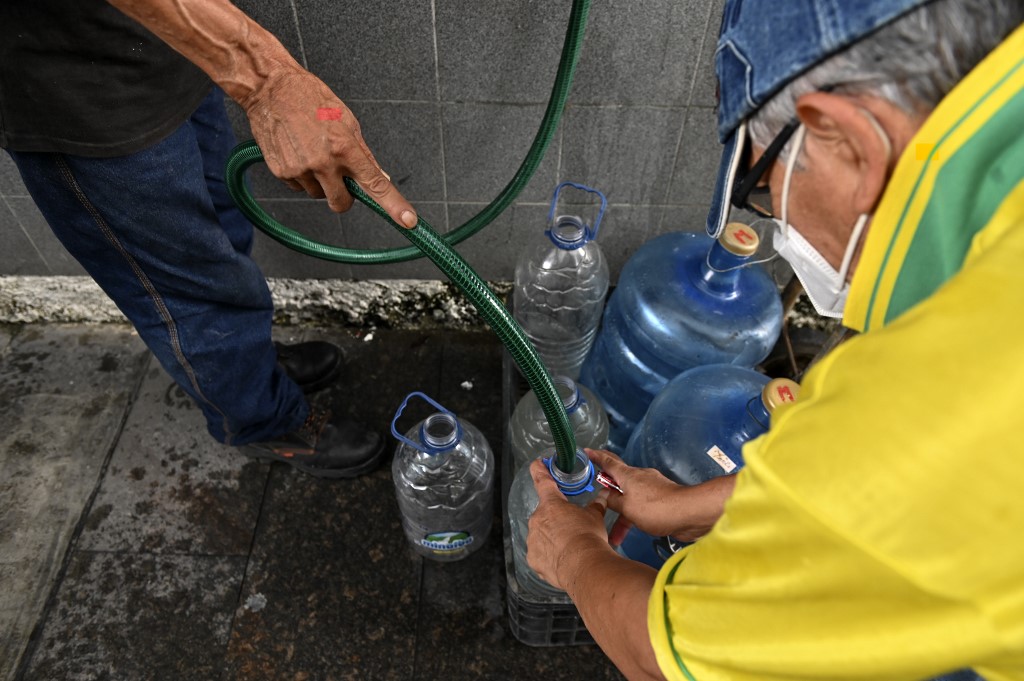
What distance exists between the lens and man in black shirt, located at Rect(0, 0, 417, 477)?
3.65 ft

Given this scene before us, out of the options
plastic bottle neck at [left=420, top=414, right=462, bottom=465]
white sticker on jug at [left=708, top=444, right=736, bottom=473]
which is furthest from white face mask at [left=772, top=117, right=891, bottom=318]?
plastic bottle neck at [left=420, top=414, right=462, bottom=465]

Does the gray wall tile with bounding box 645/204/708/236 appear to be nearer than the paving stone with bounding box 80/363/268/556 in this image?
No

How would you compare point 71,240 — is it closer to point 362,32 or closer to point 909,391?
point 362,32

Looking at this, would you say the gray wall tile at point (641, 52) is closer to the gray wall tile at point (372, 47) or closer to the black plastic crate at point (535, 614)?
the gray wall tile at point (372, 47)

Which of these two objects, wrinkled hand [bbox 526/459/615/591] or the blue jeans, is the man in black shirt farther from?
wrinkled hand [bbox 526/459/615/591]

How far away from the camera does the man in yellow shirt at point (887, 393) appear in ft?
1.63

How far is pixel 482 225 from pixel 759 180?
3.73ft

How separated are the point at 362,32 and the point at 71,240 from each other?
0.91 m

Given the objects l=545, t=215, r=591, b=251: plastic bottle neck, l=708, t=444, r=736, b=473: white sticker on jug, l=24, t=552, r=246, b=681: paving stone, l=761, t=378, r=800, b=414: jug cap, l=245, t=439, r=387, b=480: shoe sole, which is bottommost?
l=24, t=552, r=246, b=681: paving stone

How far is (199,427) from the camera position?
2203 millimetres

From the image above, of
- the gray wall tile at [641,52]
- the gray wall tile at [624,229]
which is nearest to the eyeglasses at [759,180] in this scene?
the gray wall tile at [641,52]

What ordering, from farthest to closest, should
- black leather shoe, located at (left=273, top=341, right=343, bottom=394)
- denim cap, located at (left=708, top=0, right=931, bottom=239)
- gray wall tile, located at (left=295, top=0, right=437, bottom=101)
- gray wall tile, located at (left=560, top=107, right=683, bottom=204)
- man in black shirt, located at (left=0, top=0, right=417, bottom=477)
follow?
black leather shoe, located at (left=273, top=341, right=343, bottom=394)
gray wall tile, located at (left=560, top=107, right=683, bottom=204)
gray wall tile, located at (left=295, top=0, right=437, bottom=101)
man in black shirt, located at (left=0, top=0, right=417, bottom=477)
denim cap, located at (left=708, top=0, right=931, bottom=239)

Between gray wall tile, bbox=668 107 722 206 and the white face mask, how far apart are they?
105 centimetres

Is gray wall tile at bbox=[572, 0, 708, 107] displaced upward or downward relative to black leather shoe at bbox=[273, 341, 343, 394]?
upward
